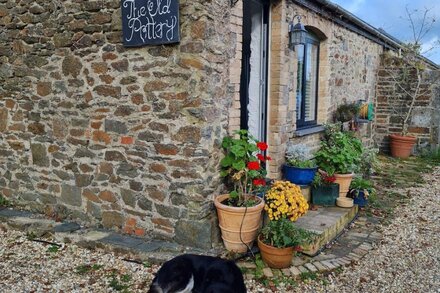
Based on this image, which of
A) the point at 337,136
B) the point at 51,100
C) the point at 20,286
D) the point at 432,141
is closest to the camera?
the point at 20,286

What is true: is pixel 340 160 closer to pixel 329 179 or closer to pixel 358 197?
pixel 329 179

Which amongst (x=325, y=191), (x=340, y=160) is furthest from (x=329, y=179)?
(x=340, y=160)

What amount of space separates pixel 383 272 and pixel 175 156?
93.1 inches

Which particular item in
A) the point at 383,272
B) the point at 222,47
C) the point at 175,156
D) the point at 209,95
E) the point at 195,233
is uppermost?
the point at 222,47

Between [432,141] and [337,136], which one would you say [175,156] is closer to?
[337,136]

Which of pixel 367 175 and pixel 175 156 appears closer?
pixel 175 156

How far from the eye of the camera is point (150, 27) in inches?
144

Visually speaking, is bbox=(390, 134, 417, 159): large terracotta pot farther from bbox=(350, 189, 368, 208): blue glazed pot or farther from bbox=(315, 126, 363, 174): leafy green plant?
bbox=(350, 189, 368, 208): blue glazed pot

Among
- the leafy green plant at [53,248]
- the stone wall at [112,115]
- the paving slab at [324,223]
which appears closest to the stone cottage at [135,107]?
the stone wall at [112,115]

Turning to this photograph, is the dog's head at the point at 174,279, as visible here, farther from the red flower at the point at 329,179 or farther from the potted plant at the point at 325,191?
the red flower at the point at 329,179

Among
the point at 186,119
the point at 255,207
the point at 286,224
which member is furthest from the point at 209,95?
the point at 286,224

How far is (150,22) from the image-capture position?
3664mm

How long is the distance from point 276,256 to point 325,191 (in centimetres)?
200

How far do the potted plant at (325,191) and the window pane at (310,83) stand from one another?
1.48 metres
